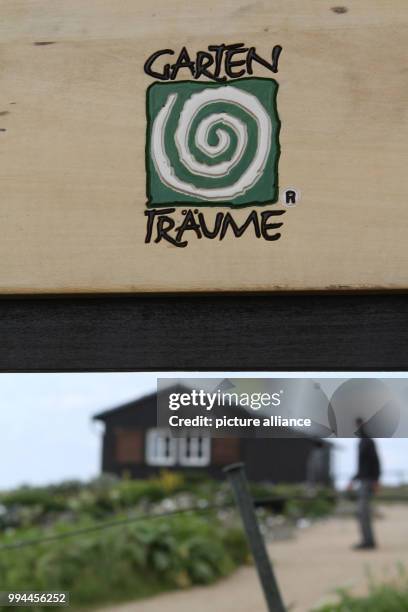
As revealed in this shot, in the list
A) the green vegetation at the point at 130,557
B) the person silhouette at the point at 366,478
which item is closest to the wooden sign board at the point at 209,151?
the person silhouette at the point at 366,478

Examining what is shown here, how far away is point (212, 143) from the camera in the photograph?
1.13m

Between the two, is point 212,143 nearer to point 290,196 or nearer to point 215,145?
point 215,145

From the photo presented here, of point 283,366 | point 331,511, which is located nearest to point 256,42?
point 283,366

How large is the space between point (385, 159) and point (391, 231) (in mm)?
98

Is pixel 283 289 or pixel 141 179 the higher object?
pixel 141 179

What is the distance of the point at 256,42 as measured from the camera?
114 centimetres

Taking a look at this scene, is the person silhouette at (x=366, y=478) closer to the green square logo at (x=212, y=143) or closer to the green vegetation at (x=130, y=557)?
the green vegetation at (x=130, y=557)

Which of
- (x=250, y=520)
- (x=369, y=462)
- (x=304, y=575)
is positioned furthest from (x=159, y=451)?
(x=250, y=520)

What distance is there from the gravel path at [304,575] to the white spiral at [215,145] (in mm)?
4784

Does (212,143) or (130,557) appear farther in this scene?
(130,557)

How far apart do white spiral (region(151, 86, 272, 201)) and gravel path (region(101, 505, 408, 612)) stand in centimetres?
478

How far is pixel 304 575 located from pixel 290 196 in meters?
6.71

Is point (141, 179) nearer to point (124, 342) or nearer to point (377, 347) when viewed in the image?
point (124, 342)

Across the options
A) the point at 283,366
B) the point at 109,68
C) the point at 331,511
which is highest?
the point at 109,68
